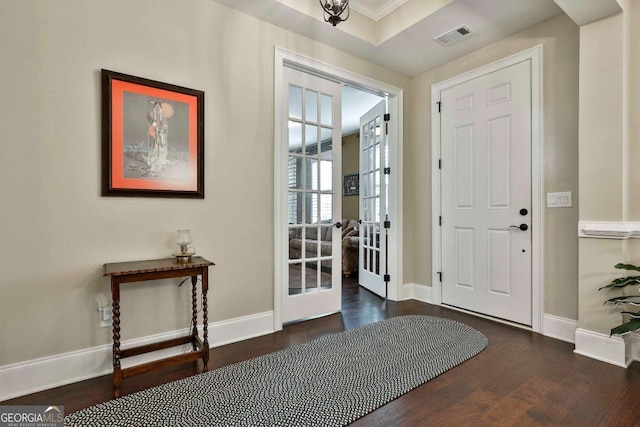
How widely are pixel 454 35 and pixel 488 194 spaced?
1.48 metres

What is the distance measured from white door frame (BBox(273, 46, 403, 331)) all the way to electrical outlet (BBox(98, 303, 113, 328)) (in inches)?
46.8

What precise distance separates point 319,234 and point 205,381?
161 centimetres

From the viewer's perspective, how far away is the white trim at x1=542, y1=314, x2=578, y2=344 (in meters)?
2.54

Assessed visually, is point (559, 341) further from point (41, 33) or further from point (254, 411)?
point (41, 33)

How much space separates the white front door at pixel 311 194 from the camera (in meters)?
2.97

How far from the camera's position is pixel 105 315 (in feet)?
6.76

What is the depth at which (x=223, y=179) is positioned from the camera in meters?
2.54

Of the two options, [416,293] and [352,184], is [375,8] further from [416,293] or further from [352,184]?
[352,184]

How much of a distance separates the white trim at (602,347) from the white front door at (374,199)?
1883mm

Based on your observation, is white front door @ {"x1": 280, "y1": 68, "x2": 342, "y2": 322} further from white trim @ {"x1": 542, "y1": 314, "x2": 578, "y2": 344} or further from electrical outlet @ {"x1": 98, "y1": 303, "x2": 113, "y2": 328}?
white trim @ {"x1": 542, "y1": 314, "x2": 578, "y2": 344}

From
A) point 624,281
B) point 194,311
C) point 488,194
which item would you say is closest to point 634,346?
point 624,281

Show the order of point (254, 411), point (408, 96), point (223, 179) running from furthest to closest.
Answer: point (408, 96), point (223, 179), point (254, 411)

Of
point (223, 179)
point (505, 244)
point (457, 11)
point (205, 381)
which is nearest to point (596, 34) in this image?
point (457, 11)

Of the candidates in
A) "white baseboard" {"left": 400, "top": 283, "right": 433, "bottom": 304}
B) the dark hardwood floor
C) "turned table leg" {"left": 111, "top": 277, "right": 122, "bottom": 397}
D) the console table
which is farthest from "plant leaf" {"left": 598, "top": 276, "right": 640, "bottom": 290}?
"turned table leg" {"left": 111, "top": 277, "right": 122, "bottom": 397}
